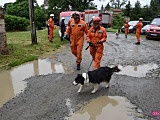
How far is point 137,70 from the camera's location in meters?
8.07

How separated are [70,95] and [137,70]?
3290 millimetres

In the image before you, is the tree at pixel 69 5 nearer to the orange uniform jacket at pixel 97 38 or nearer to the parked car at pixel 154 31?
the parked car at pixel 154 31

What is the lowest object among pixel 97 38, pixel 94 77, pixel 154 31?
pixel 94 77

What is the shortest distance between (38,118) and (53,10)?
145 feet

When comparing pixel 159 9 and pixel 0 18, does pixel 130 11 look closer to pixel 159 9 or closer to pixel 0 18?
pixel 159 9

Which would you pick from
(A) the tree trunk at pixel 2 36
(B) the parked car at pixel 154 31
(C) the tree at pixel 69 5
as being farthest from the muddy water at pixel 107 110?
(C) the tree at pixel 69 5

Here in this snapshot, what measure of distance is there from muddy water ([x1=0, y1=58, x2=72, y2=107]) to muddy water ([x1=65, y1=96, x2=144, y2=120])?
1.64 m

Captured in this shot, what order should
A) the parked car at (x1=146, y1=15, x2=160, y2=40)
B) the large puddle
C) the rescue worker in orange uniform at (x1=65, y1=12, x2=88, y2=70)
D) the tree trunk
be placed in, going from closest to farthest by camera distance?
the large puddle → the rescue worker in orange uniform at (x1=65, y1=12, x2=88, y2=70) → the tree trunk → the parked car at (x1=146, y1=15, x2=160, y2=40)

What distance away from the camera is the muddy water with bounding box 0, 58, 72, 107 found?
19.9 ft

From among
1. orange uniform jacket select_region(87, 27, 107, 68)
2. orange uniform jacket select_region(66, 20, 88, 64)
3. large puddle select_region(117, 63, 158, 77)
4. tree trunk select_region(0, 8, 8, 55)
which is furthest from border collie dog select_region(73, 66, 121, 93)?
tree trunk select_region(0, 8, 8, 55)

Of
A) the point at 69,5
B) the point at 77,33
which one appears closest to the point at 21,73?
the point at 77,33

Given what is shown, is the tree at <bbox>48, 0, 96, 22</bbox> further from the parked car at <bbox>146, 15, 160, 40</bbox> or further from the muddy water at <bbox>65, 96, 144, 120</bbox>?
the muddy water at <bbox>65, 96, 144, 120</bbox>

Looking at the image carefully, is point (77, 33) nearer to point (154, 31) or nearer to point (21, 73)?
point (21, 73)

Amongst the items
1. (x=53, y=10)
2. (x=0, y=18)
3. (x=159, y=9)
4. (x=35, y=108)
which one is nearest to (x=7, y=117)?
(x=35, y=108)
